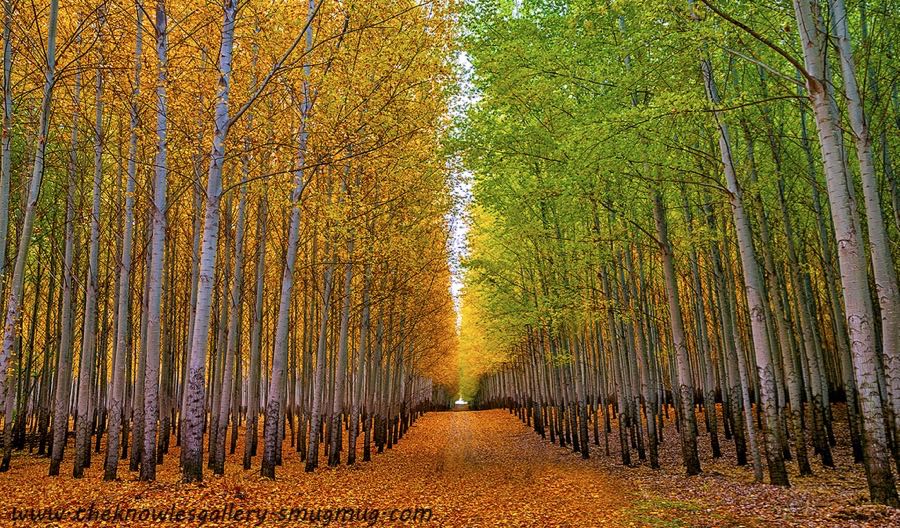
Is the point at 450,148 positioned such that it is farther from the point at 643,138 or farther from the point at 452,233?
the point at 452,233

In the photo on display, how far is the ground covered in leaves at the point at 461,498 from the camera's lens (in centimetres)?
680

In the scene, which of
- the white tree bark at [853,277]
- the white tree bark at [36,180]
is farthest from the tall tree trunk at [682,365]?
the white tree bark at [36,180]

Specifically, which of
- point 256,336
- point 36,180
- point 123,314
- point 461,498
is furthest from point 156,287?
point 461,498

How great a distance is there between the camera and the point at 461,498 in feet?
31.0

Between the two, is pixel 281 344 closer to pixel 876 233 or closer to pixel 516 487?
pixel 516 487

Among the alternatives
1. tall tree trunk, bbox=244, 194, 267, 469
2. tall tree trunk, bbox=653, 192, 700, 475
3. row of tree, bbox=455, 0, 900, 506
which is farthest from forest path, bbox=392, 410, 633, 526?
tall tree trunk, bbox=244, 194, 267, 469

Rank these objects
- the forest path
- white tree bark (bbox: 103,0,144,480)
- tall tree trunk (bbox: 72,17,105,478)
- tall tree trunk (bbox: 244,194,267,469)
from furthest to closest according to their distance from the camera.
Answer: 1. tall tree trunk (bbox: 244,194,267,469)
2. tall tree trunk (bbox: 72,17,105,478)
3. white tree bark (bbox: 103,0,144,480)
4. the forest path

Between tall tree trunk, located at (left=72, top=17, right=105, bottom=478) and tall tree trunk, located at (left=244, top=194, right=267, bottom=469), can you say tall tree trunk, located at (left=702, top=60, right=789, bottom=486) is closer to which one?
tall tree trunk, located at (left=244, top=194, right=267, bottom=469)

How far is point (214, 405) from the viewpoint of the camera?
13.5 metres

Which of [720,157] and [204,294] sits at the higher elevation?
[720,157]

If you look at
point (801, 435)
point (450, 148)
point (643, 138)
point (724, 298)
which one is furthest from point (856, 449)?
point (450, 148)

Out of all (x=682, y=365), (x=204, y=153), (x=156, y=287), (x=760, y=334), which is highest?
(x=204, y=153)

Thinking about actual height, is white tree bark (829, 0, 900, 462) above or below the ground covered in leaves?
above

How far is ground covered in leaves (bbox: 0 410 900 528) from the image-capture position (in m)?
6.80
